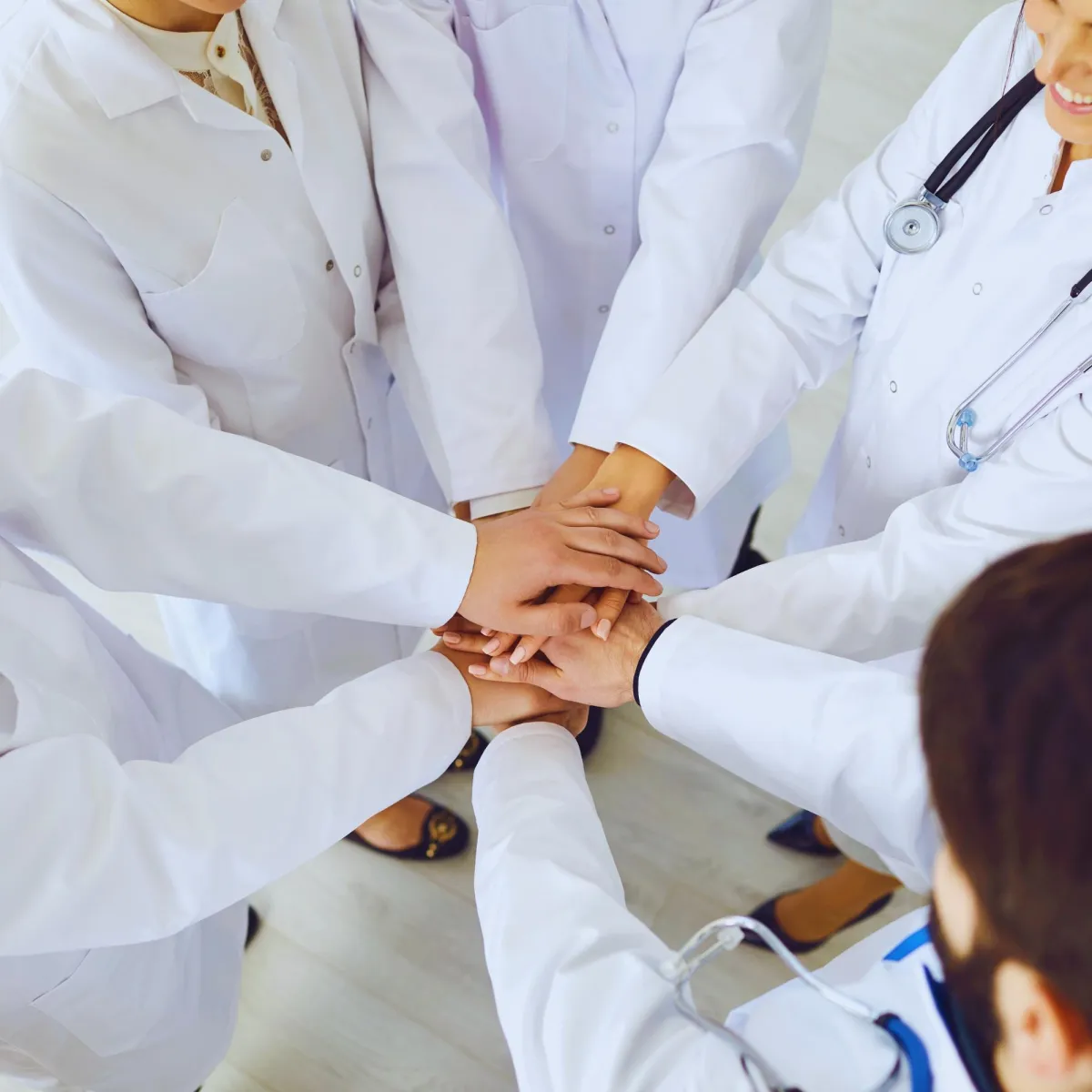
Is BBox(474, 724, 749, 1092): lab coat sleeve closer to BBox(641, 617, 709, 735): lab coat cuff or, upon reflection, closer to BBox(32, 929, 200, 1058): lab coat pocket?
BBox(641, 617, 709, 735): lab coat cuff

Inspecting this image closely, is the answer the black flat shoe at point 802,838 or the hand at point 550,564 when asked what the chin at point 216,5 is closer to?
the hand at point 550,564

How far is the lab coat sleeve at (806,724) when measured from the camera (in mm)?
746

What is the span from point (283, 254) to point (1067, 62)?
2.27 feet

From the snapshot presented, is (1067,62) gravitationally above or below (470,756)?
above

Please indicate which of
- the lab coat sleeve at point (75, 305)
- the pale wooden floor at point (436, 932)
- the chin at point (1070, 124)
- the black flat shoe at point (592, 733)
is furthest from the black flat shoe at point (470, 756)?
the chin at point (1070, 124)

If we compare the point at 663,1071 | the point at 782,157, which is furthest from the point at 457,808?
the point at 782,157

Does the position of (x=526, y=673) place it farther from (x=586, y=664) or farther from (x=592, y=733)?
(x=592, y=733)

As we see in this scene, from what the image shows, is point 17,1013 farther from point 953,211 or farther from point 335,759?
point 953,211

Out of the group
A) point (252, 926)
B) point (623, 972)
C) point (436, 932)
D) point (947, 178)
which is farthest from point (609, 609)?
point (252, 926)

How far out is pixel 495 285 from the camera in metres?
1.09

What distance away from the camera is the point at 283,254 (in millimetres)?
948

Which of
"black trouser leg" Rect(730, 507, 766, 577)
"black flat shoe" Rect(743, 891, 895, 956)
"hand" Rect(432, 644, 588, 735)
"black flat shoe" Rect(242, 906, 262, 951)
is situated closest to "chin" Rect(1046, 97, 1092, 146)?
"hand" Rect(432, 644, 588, 735)

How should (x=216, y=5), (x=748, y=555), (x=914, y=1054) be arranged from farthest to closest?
(x=748, y=555), (x=216, y=5), (x=914, y=1054)

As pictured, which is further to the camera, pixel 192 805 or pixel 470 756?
pixel 470 756
